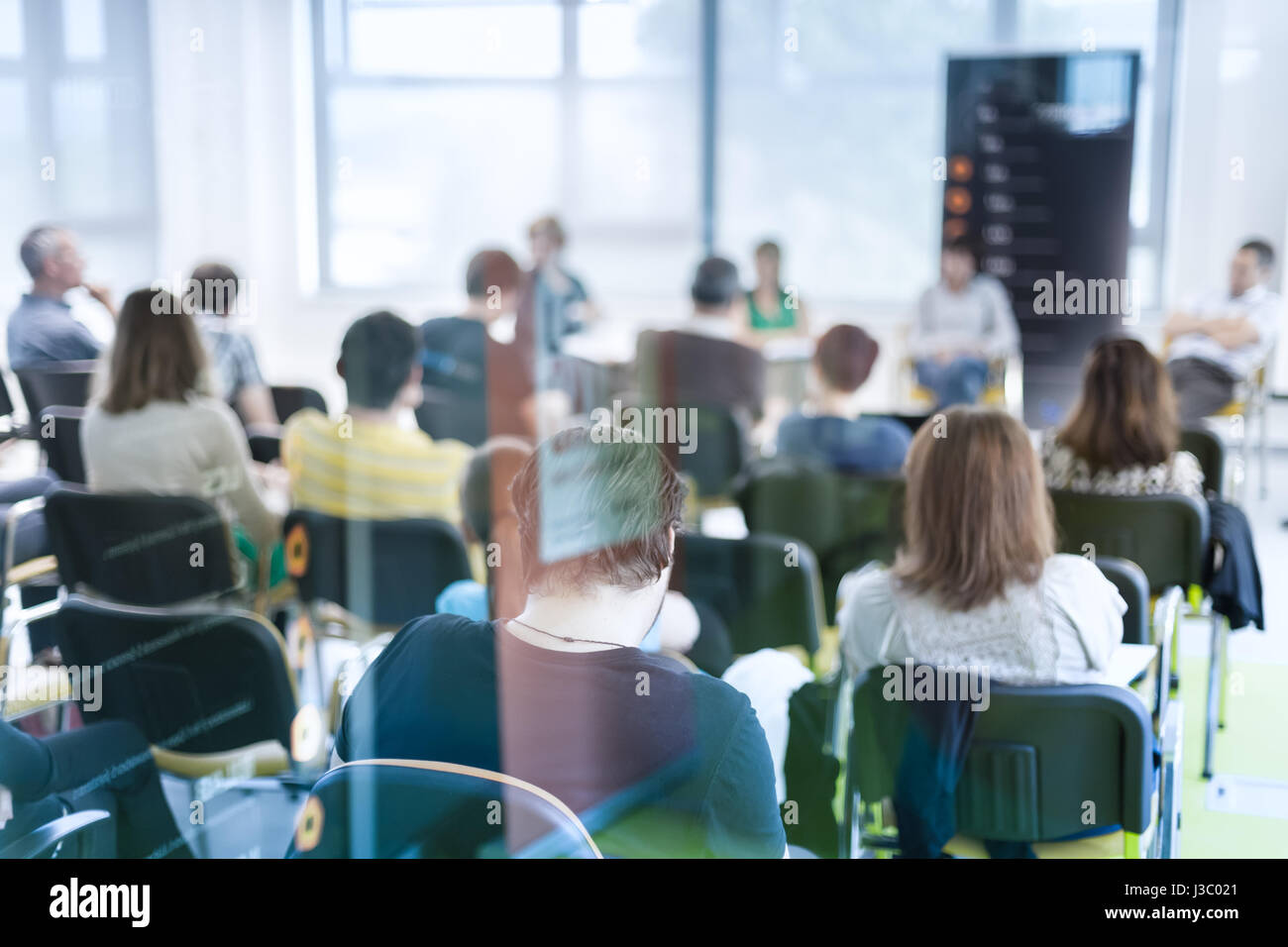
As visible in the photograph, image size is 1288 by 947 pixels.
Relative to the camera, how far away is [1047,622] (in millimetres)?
1871

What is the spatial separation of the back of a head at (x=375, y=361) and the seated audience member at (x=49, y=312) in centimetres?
178

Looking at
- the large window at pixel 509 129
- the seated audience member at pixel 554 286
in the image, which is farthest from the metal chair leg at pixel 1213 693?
the large window at pixel 509 129

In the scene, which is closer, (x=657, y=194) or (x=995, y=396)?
(x=995, y=396)

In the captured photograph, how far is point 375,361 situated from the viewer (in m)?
2.81

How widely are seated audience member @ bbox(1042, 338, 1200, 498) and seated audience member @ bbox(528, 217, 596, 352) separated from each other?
4.01m

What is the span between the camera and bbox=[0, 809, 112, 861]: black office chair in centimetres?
151

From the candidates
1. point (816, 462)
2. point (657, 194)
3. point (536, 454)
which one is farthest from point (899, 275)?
point (536, 454)

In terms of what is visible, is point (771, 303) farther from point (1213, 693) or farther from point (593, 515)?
point (593, 515)

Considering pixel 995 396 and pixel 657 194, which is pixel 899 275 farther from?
pixel 995 396

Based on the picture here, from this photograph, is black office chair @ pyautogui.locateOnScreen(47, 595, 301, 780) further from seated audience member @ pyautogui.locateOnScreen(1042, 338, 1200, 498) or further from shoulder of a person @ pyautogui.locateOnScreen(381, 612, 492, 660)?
seated audience member @ pyautogui.locateOnScreen(1042, 338, 1200, 498)

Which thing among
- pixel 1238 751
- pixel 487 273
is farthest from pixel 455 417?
pixel 1238 751

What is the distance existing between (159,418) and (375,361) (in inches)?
22.3

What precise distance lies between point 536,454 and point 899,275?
20.9 ft

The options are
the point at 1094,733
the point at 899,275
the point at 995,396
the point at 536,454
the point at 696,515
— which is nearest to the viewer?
the point at 536,454
